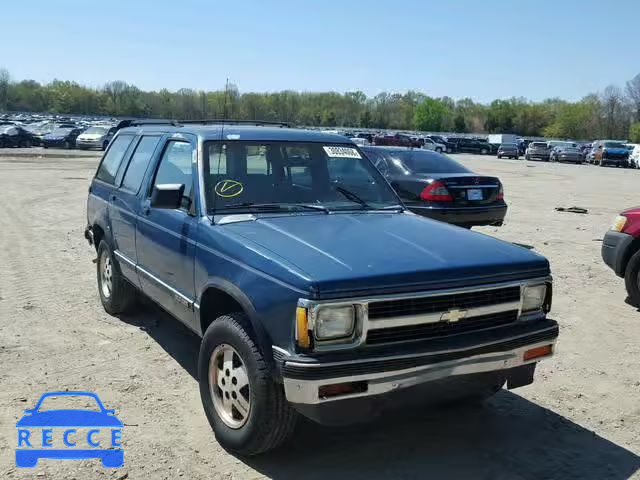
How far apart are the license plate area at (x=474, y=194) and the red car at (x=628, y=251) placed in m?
2.99

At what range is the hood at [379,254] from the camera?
3.23m

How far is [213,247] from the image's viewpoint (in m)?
3.91

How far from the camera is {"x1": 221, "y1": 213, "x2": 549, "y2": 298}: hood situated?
3235 mm

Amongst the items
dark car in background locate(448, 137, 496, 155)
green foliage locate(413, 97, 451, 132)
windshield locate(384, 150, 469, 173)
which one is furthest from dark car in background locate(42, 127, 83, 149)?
green foliage locate(413, 97, 451, 132)

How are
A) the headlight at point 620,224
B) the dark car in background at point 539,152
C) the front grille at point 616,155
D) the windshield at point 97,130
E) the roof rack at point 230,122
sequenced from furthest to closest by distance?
1. the dark car in background at point 539,152
2. the front grille at point 616,155
3. the windshield at point 97,130
4. the headlight at point 620,224
5. the roof rack at point 230,122

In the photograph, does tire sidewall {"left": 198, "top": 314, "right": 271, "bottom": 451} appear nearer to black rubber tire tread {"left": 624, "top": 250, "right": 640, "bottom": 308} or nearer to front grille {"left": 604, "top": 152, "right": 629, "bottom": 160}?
black rubber tire tread {"left": 624, "top": 250, "right": 640, "bottom": 308}

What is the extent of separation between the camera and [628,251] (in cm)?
714

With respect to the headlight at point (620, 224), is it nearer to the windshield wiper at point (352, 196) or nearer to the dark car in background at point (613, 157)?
the windshield wiper at point (352, 196)

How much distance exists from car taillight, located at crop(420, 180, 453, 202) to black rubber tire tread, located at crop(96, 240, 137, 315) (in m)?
5.31

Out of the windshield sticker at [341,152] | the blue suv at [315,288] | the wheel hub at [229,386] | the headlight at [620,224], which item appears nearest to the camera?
the blue suv at [315,288]

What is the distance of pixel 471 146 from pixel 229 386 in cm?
6289

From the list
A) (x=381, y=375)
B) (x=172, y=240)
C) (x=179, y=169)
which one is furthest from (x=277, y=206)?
(x=381, y=375)

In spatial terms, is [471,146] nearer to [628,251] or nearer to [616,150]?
[616,150]

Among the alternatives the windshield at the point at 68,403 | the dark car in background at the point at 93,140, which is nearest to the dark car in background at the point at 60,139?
the dark car in background at the point at 93,140
